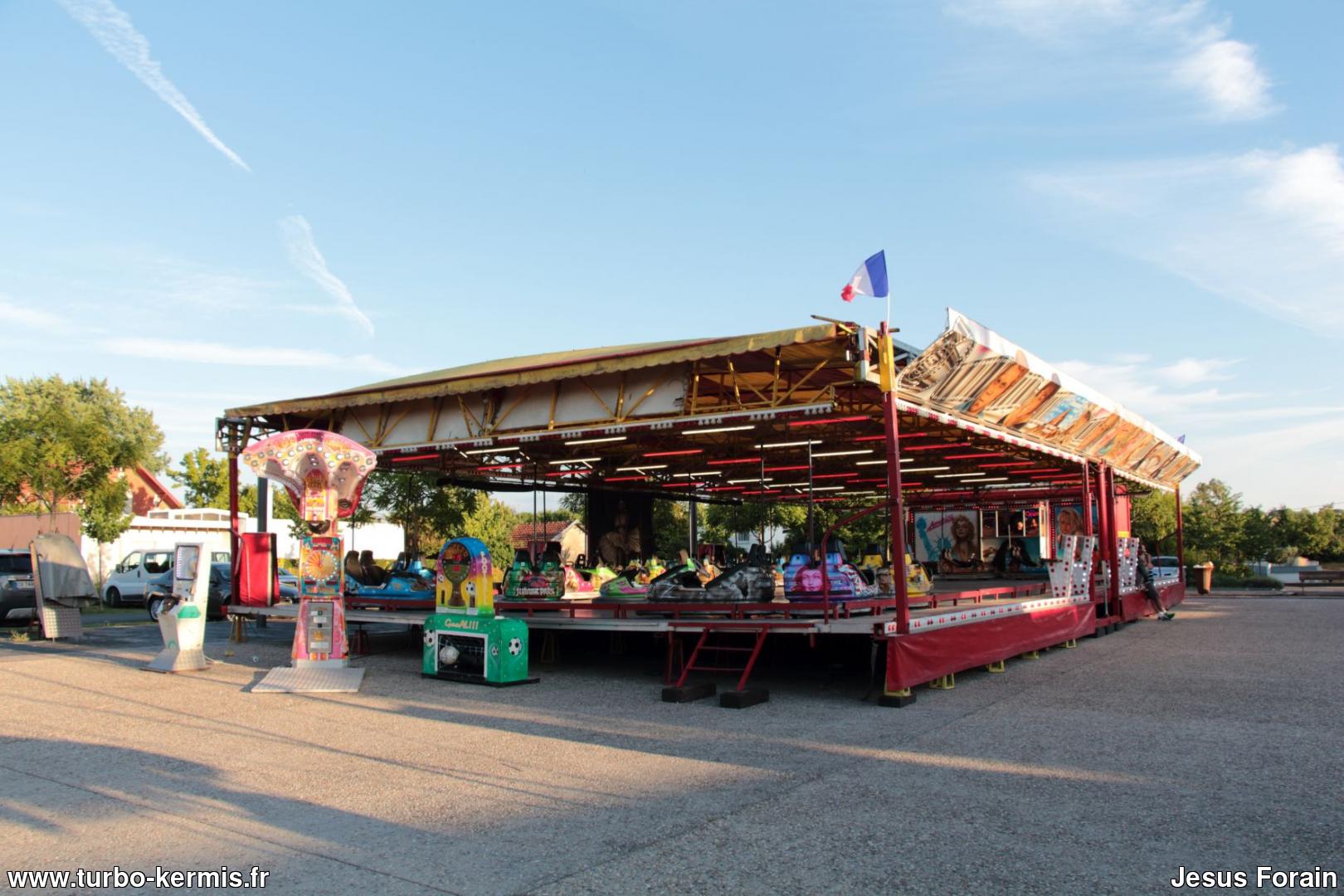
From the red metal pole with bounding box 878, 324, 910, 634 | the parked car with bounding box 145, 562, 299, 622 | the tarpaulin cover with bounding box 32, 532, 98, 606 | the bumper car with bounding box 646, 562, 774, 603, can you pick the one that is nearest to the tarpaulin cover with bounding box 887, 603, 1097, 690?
the red metal pole with bounding box 878, 324, 910, 634

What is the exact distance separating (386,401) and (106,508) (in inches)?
621

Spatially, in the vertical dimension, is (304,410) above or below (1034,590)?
above

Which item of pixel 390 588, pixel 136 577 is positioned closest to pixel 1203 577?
pixel 390 588

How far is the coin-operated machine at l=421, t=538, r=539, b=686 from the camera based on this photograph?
12625 millimetres

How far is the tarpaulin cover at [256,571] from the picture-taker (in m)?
18.8

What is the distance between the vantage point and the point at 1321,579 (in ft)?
121

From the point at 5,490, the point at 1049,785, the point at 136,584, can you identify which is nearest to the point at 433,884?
the point at 1049,785

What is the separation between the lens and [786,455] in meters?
22.5

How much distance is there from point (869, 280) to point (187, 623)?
35.2 feet

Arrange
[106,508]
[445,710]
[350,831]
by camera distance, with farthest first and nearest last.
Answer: [106,508] → [445,710] → [350,831]

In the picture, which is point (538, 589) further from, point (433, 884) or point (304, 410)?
point (433, 884)

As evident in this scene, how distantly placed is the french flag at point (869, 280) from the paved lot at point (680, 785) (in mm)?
4736

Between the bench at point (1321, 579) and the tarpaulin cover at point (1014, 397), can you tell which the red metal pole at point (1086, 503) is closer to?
the tarpaulin cover at point (1014, 397)

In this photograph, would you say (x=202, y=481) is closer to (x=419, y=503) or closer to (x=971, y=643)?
(x=419, y=503)
